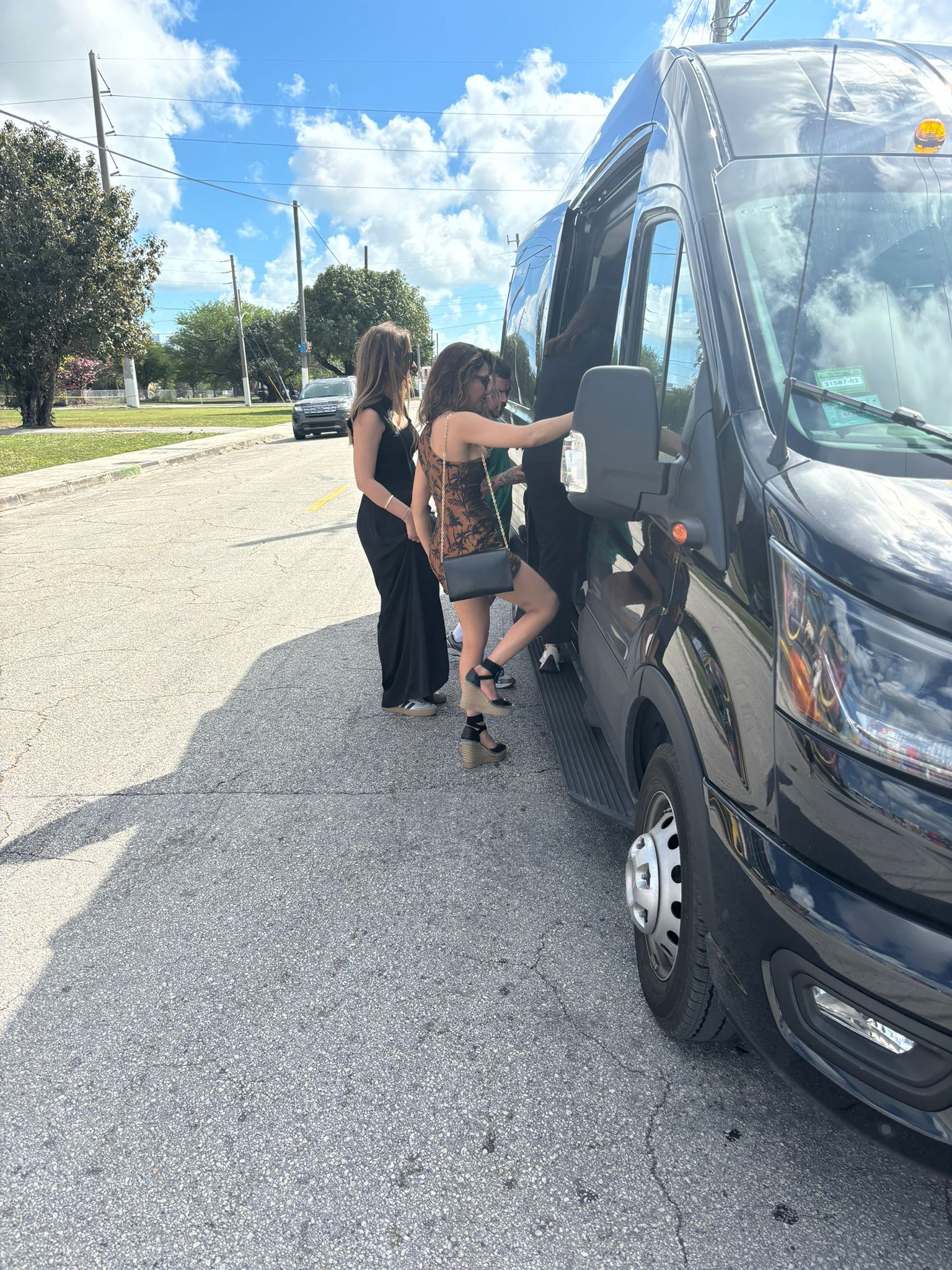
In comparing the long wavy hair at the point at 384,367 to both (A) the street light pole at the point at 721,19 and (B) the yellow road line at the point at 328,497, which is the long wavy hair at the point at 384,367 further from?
(A) the street light pole at the point at 721,19

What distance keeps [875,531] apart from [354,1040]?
1.83m

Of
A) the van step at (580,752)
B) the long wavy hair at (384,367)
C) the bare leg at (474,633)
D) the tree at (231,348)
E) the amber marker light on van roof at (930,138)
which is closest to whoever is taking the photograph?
the amber marker light on van roof at (930,138)

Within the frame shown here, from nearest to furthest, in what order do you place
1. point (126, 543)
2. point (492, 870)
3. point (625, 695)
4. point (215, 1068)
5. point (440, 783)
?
point (215, 1068)
point (625, 695)
point (492, 870)
point (440, 783)
point (126, 543)

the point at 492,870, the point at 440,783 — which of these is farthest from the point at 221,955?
the point at 440,783

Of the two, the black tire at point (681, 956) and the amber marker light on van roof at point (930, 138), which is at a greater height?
the amber marker light on van roof at point (930, 138)

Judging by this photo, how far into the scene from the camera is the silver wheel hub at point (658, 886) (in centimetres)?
232

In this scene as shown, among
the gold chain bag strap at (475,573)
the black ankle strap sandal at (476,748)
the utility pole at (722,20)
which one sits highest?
the utility pole at (722,20)

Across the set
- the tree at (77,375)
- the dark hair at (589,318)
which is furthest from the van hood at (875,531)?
the tree at (77,375)

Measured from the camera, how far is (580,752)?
3521mm

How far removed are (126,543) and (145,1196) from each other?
8.38 metres

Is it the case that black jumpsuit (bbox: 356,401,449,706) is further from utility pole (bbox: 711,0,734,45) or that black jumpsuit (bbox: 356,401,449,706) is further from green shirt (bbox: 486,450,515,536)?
utility pole (bbox: 711,0,734,45)

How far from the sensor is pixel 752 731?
1825 millimetres

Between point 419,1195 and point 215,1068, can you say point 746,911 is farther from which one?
point 215,1068

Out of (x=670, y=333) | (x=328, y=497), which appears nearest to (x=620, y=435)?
(x=670, y=333)
